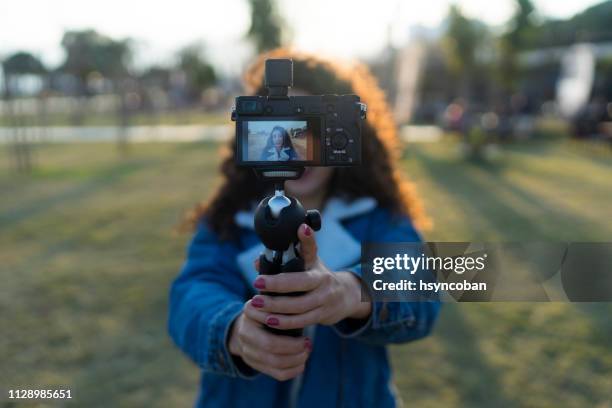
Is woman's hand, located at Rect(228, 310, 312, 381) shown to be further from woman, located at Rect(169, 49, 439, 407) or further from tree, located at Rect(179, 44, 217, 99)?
tree, located at Rect(179, 44, 217, 99)

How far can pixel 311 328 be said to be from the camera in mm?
1591

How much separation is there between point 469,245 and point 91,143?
18.5m

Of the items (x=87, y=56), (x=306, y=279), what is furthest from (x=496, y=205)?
(x=87, y=56)

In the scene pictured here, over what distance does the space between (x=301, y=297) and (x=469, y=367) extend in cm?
273

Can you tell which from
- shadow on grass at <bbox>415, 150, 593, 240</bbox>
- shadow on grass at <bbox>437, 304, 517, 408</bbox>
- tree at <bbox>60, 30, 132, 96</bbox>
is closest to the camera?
shadow on grass at <bbox>437, 304, 517, 408</bbox>

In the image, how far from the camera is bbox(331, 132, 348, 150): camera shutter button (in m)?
1.13

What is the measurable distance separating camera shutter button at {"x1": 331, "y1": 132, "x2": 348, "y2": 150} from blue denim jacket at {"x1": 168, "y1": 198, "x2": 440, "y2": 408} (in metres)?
0.36

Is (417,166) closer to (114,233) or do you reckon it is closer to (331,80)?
(114,233)

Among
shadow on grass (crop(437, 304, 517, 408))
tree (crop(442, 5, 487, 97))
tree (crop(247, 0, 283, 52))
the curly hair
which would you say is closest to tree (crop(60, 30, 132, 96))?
tree (crop(247, 0, 283, 52))

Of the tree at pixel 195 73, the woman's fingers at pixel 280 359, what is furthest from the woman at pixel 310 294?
the tree at pixel 195 73

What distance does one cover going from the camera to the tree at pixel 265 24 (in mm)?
26312

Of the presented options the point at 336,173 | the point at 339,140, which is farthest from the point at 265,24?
the point at 339,140

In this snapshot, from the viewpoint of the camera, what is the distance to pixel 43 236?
6.55 meters

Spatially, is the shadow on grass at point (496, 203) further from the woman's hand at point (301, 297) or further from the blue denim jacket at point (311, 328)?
the woman's hand at point (301, 297)
